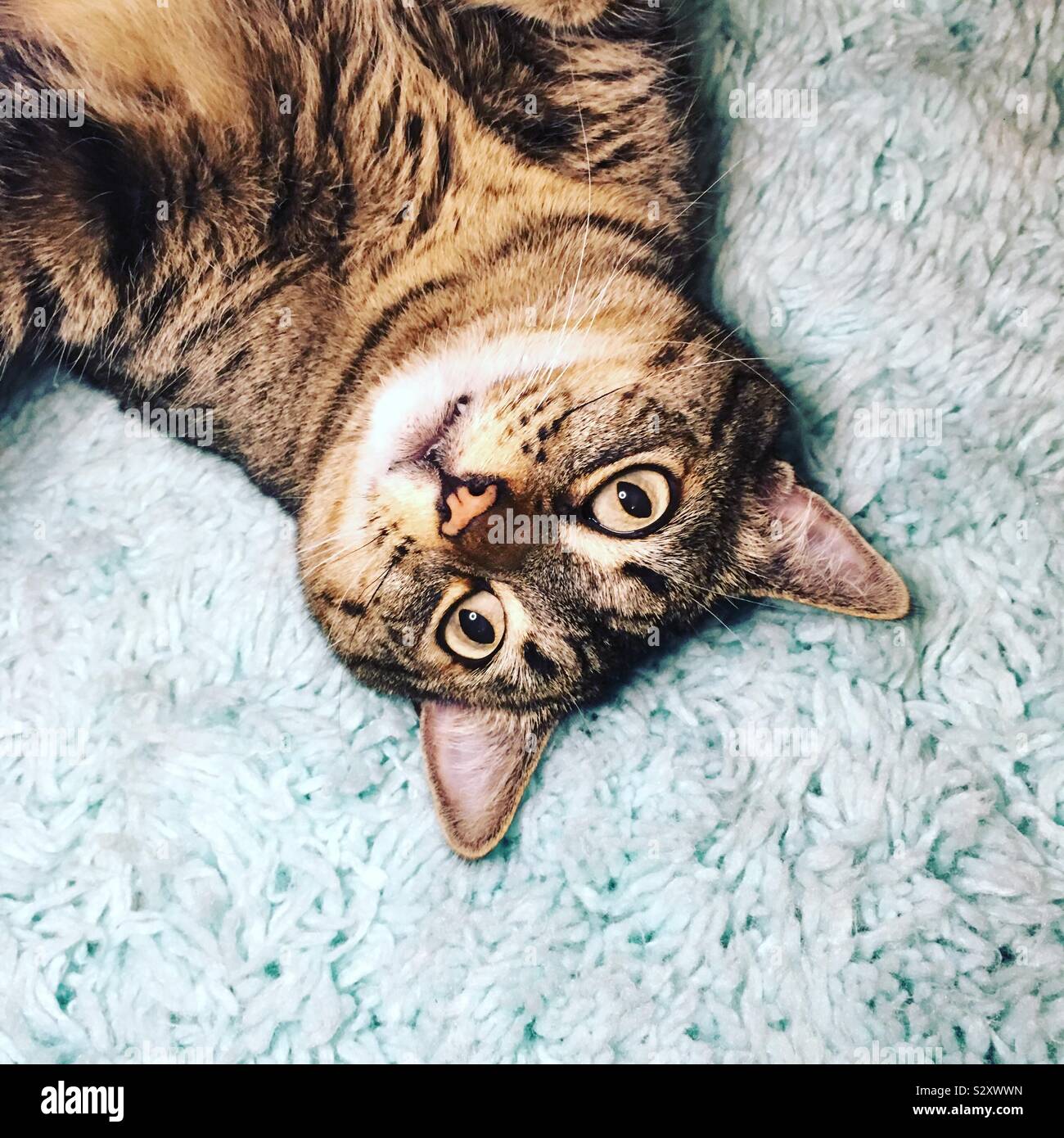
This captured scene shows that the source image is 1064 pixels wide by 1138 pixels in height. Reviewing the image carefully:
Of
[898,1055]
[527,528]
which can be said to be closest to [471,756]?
[527,528]

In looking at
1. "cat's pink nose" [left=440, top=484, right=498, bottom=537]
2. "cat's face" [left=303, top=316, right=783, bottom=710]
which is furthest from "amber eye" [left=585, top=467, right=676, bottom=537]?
"cat's pink nose" [left=440, top=484, right=498, bottom=537]

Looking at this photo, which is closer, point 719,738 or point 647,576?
point 647,576

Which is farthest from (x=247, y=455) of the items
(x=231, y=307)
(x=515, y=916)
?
(x=515, y=916)

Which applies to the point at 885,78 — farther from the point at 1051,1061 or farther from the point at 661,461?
the point at 1051,1061
